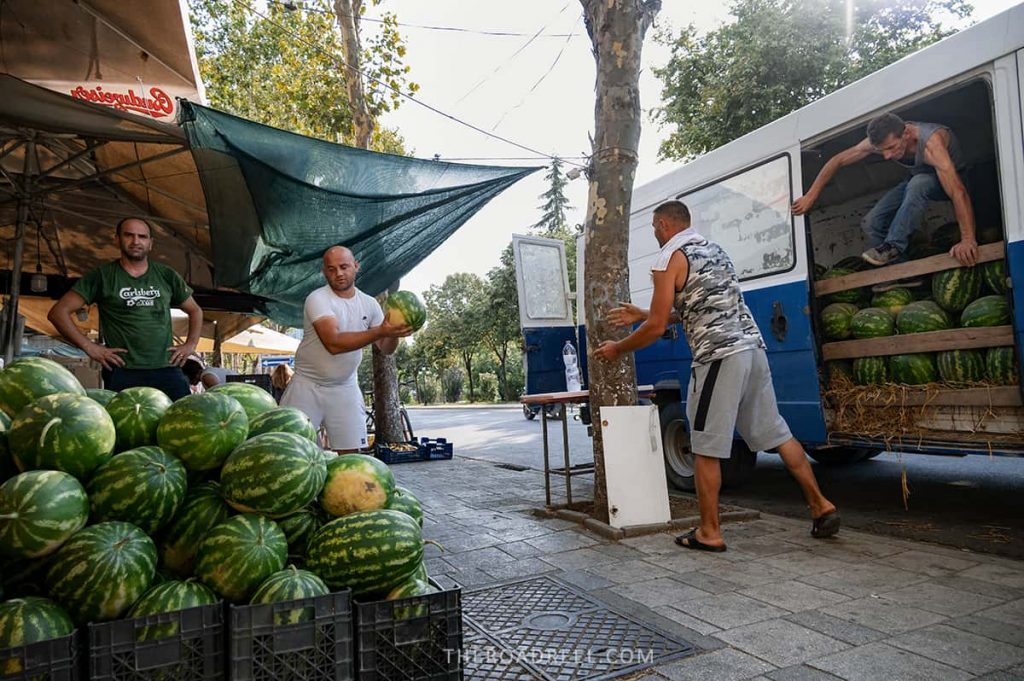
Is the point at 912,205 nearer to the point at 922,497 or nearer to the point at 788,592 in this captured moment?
the point at 922,497

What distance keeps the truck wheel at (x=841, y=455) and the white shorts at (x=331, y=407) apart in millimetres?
5218

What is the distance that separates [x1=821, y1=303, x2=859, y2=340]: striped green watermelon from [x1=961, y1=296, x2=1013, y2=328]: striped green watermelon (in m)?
0.87

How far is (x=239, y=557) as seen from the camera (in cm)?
154

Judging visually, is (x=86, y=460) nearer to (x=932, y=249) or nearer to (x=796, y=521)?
(x=796, y=521)

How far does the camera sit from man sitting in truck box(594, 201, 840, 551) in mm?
3971

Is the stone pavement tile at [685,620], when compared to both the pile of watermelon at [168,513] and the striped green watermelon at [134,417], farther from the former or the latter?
the striped green watermelon at [134,417]

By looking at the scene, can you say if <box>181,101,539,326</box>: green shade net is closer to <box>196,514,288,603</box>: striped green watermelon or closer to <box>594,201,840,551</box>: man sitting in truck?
<box>594,201,840,551</box>: man sitting in truck

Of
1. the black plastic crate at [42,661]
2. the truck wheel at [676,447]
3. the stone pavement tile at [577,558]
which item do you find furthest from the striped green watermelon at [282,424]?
the truck wheel at [676,447]

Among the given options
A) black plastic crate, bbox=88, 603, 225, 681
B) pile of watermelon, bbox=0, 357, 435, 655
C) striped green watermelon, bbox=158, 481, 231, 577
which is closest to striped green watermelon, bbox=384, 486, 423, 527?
pile of watermelon, bbox=0, 357, 435, 655

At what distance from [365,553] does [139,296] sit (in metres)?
3.52

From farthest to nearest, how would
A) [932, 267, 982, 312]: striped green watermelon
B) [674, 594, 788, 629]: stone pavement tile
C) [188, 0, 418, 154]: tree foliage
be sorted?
[188, 0, 418, 154]: tree foliage < [932, 267, 982, 312]: striped green watermelon < [674, 594, 788, 629]: stone pavement tile

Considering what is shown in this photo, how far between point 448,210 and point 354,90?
515 centimetres

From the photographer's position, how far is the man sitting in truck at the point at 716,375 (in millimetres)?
3971

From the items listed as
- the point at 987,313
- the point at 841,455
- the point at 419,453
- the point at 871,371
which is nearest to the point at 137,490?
the point at 987,313
